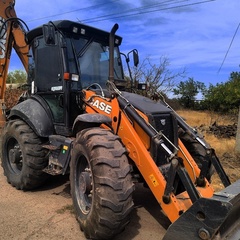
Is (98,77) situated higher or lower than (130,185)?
higher

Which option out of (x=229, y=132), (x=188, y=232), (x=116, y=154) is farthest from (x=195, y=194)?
(x=229, y=132)

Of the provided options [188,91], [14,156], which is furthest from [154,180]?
[188,91]

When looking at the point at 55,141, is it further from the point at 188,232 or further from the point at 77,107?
the point at 188,232

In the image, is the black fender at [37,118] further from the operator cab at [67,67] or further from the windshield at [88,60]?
the windshield at [88,60]

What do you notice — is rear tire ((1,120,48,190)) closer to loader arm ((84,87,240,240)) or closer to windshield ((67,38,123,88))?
loader arm ((84,87,240,240))

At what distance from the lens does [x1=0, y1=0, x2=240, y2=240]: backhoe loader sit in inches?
137

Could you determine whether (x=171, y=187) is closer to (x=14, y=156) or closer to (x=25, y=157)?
(x=25, y=157)

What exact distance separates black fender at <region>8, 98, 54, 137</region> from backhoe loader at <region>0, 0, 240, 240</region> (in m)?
0.02

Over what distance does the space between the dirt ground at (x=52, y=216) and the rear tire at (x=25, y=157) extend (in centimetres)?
20

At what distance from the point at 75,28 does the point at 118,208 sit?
10.1 feet

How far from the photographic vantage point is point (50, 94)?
222 inches

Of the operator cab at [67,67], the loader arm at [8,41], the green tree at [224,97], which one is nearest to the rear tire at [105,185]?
the operator cab at [67,67]

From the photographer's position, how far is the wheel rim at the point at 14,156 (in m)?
5.93

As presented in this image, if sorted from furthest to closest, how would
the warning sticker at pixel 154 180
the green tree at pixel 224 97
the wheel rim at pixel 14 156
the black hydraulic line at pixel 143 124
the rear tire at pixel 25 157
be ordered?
the green tree at pixel 224 97 < the wheel rim at pixel 14 156 < the rear tire at pixel 25 157 < the black hydraulic line at pixel 143 124 < the warning sticker at pixel 154 180
